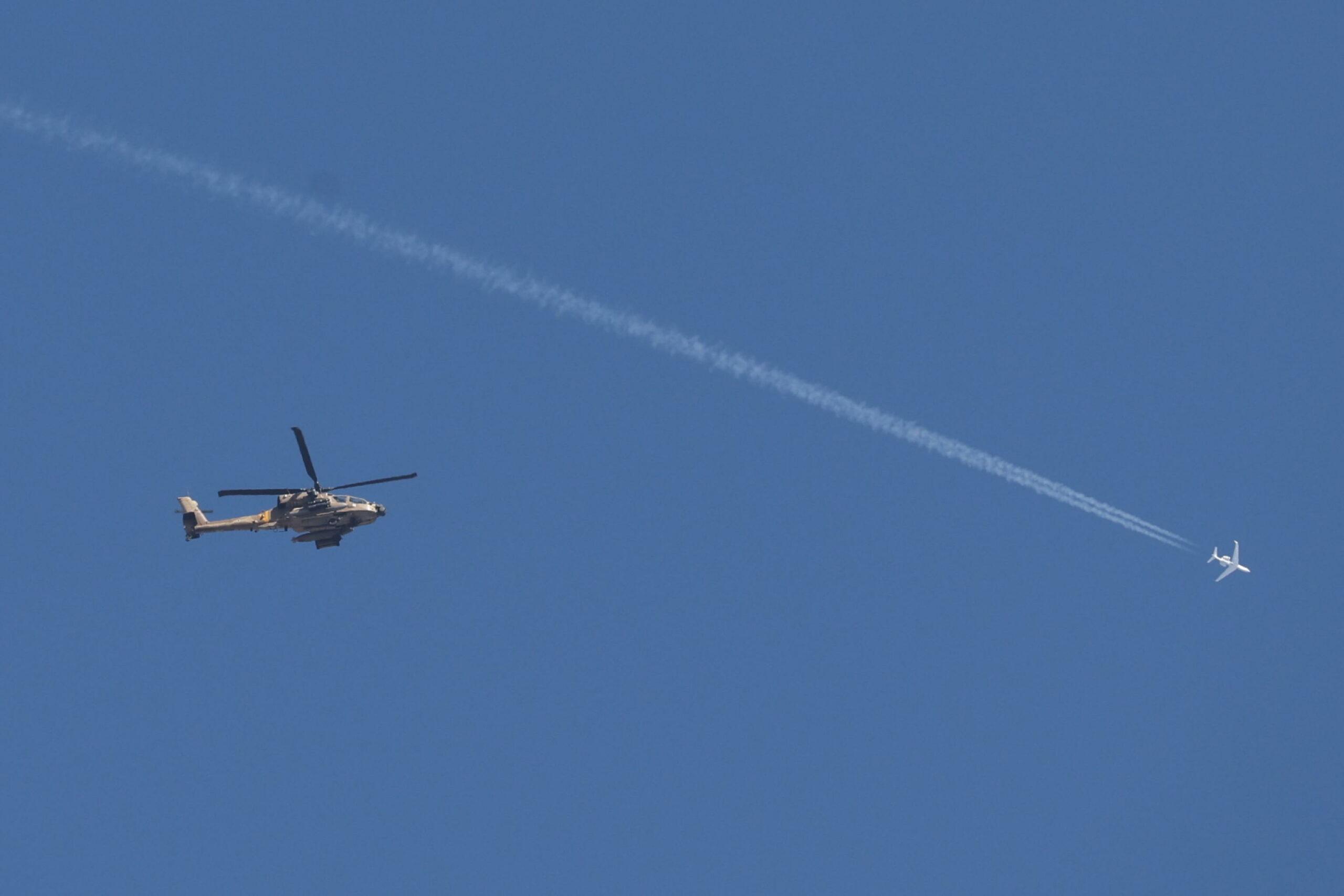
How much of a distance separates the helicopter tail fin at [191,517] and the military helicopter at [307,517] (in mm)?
19

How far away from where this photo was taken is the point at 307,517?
58.6 m

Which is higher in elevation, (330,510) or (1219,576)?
(1219,576)

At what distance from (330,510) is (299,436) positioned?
5.88m

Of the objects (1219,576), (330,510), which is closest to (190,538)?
(330,510)

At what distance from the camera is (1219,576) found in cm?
8956

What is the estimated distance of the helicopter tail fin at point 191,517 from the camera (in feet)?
197

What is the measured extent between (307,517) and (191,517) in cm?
480

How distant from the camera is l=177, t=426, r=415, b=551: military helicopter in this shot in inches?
2293

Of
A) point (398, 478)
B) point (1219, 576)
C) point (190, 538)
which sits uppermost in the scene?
point (1219, 576)

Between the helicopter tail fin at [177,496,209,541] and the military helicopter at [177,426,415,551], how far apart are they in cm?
2

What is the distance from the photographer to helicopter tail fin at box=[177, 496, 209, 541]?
197ft

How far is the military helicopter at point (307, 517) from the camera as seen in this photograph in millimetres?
58250

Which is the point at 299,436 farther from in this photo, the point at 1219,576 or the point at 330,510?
the point at 1219,576

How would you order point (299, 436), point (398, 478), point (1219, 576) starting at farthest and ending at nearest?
point (1219, 576)
point (398, 478)
point (299, 436)
